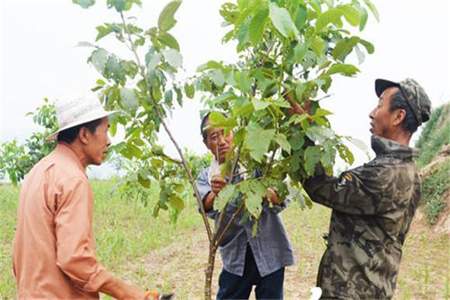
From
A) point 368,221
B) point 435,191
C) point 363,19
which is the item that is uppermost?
point 363,19

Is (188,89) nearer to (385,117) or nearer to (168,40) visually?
(168,40)

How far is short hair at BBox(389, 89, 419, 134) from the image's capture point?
223 centimetres

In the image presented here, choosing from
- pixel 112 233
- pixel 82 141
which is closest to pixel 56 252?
pixel 82 141

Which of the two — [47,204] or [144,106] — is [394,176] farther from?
[47,204]

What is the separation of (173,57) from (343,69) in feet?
1.86

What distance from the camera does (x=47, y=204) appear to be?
6.62ft

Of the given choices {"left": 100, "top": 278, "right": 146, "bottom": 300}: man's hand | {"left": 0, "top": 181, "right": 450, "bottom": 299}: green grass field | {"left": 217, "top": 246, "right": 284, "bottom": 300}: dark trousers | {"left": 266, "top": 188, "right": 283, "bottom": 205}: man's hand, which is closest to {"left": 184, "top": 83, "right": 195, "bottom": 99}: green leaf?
{"left": 266, "top": 188, "right": 283, "bottom": 205}: man's hand

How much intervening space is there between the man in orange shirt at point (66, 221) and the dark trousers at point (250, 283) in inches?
33.8

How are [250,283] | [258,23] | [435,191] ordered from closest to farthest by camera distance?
1. [258,23]
2. [250,283]
3. [435,191]

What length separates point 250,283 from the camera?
292 centimetres

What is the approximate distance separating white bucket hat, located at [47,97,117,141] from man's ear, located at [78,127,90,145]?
0.05m

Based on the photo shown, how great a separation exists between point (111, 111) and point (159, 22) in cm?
42

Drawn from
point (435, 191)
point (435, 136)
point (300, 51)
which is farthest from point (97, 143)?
point (435, 136)

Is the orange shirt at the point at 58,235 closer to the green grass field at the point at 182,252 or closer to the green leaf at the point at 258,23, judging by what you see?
the green leaf at the point at 258,23
